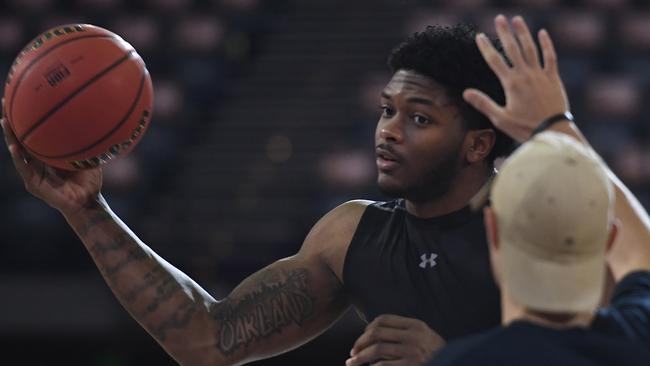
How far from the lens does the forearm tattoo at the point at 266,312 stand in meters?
3.75

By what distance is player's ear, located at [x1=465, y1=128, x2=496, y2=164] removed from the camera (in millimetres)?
3623

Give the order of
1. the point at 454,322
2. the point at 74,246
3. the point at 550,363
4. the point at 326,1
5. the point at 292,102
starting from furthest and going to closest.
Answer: the point at 326,1 < the point at 292,102 < the point at 74,246 < the point at 454,322 < the point at 550,363

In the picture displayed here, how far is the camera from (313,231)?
3.85 meters

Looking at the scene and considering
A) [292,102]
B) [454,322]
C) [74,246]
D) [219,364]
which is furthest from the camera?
[292,102]

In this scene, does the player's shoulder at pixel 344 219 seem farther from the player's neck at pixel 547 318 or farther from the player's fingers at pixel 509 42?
the player's neck at pixel 547 318

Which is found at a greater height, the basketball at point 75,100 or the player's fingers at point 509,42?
the player's fingers at point 509,42

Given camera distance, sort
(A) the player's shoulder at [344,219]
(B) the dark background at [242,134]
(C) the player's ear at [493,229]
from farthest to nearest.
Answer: (B) the dark background at [242,134]
(A) the player's shoulder at [344,219]
(C) the player's ear at [493,229]

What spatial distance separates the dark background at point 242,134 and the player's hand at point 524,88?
4626mm

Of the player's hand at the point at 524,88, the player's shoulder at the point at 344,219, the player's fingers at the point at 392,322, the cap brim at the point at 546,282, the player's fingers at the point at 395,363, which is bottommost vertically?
the player's fingers at the point at 395,363

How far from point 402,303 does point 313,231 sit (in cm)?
45

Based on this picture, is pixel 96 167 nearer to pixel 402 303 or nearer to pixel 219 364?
pixel 219 364

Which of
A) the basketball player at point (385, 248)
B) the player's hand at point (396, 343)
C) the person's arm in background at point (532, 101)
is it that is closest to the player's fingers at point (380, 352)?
the player's hand at point (396, 343)

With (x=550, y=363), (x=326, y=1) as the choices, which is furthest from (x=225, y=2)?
(x=550, y=363)

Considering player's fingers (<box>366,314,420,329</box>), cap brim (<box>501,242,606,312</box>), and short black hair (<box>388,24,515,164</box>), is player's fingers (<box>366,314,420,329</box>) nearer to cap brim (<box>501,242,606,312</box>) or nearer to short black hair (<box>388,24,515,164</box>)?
short black hair (<box>388,24,515,164</box>)
